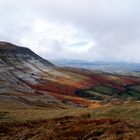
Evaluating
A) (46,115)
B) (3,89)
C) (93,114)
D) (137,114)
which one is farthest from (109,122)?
(3,89)

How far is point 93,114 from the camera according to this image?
203ft

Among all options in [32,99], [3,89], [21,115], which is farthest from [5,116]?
[3,89]

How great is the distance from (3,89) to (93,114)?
354 feet

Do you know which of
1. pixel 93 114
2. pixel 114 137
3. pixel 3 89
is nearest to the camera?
pixel 114 137

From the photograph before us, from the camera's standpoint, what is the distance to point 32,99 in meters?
150

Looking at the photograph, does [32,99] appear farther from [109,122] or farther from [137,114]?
[109,122]

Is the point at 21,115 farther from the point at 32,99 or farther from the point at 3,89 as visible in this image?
the point at 3,89

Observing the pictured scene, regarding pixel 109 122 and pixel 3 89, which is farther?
pixel 3 89

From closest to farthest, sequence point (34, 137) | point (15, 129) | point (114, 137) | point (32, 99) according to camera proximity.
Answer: point (114, 137)
point (34, 137)
point (15, 129)
point (32, 99)

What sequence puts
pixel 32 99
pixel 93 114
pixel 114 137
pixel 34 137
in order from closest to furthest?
pixel 114 137, pixel 34 137, pixel 93 114, pixel 32 99

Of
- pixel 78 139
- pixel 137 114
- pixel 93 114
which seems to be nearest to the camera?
pixel 78 139

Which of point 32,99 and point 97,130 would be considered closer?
point 97,130

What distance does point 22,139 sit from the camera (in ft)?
129

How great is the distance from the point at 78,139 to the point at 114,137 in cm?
426
